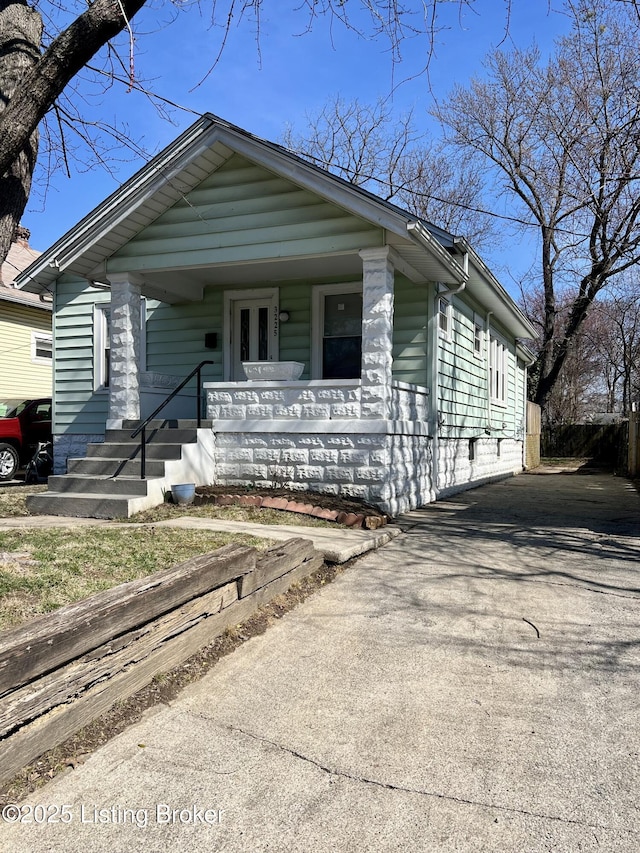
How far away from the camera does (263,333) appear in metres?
10.8

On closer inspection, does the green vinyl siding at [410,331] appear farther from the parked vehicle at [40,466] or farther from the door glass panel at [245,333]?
the parked vehicle at [40,466]

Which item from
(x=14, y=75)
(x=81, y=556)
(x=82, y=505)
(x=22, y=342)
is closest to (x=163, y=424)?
(x=82, y=505)

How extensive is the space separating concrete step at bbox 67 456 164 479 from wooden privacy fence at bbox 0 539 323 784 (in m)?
4.07

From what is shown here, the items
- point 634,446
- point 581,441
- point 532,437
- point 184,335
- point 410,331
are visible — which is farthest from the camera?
point 581,441

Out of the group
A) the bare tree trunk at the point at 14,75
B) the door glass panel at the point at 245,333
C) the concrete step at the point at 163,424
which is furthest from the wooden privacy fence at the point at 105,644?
the door glass panel at the point at 245,333

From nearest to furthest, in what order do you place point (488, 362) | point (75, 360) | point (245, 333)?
1. point (245, 333)
2. point (75, 360)
3. point (488, 362)

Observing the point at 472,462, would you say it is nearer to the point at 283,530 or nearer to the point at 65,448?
the point at 283,530

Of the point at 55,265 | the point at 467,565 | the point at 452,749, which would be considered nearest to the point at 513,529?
the point at 467,565

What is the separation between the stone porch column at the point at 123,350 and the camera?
930 cm

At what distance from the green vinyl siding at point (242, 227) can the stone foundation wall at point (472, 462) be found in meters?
3.99

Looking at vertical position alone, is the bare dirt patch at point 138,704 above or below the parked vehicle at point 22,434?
below

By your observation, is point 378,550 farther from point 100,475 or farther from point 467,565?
point 100,475

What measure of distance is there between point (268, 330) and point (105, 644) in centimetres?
825

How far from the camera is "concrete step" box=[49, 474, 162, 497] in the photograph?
24.7 ft
